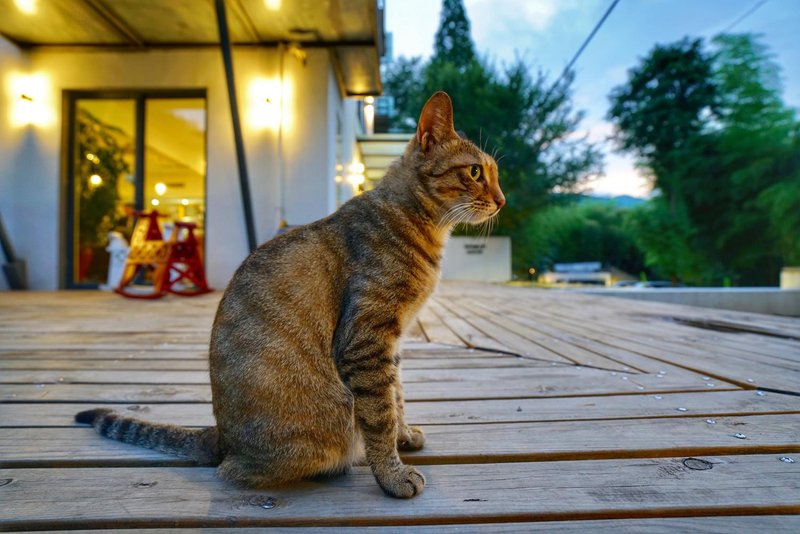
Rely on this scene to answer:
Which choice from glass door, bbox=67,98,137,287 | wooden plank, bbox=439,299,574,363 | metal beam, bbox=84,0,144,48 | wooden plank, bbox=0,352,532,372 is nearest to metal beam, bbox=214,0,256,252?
metal beam, bbox=84,0,144,48

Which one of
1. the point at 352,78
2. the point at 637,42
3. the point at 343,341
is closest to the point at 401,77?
the point at 637,42

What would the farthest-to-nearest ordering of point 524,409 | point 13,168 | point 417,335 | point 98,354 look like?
point 13,168
point 417,335
point 98,354
point 524,409

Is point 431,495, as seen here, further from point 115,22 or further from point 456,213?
point 115,22

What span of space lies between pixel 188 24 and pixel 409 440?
572 centimetres

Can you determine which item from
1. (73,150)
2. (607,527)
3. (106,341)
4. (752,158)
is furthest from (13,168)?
(752,158)

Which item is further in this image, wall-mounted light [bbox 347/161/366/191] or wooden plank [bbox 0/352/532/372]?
wall-mounted light [bbox 347/161/366/191]

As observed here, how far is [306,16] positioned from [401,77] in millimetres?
10289

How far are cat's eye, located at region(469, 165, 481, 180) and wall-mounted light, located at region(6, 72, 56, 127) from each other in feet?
21.5

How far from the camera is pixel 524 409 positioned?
1319 millimetres

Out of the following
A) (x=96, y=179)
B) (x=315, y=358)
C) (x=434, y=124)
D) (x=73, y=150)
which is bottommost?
(x=315, y=358)

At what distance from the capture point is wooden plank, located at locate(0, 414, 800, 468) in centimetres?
100

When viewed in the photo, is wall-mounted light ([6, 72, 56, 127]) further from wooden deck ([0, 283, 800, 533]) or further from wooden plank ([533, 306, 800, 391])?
wooden plank ([533, 306, 800, 391])

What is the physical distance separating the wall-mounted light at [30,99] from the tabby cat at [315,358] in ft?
20.3

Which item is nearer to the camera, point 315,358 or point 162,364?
point 315,358
